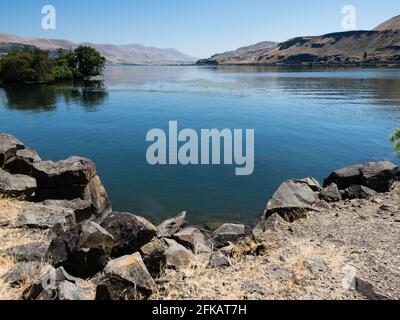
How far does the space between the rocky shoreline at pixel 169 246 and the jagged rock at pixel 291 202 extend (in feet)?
0.20

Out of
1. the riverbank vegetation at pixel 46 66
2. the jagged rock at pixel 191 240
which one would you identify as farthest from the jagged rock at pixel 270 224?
the riverbank vegetation at pixel 46 66

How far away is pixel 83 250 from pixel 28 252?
7.85ft

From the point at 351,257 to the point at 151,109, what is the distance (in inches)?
2216

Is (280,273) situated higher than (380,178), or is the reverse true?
(380,178)

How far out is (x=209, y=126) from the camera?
162 ft

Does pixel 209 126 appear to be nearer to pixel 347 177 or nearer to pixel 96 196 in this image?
pixel 347 177

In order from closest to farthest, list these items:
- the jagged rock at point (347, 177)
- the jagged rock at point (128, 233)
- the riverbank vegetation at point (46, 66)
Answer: the jagged rock at point (128, 233) < the jagged rock at point (347, 177) < the riverbank vegetation at point (46, 66)

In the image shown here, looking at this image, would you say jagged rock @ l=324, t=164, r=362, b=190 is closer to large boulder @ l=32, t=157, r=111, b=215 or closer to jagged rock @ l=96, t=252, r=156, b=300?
large boulder @ l=32, t=157, r=111, b=215

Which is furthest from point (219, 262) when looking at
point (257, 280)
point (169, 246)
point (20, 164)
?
point (20, 164)

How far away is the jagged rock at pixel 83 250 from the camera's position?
1095 centimetres

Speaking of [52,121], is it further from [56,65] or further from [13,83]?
[56,65]

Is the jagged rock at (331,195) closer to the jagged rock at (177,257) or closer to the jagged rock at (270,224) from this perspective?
the jagged rock at (270,224)

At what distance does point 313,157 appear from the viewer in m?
35.9
